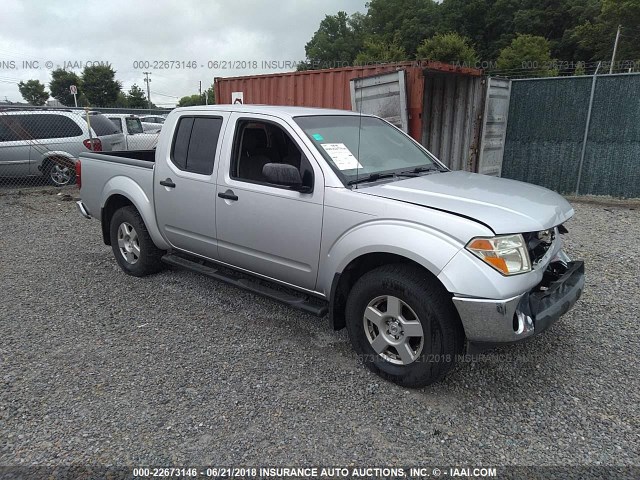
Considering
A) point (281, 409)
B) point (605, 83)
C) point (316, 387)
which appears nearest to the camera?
point (281, 409)

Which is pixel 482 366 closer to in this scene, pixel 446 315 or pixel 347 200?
pixel 446 315

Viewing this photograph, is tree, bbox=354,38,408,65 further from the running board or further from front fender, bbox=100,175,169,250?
the running board

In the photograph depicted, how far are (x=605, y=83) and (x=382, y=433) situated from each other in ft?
29.1

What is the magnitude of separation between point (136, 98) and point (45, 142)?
55196 millimetres

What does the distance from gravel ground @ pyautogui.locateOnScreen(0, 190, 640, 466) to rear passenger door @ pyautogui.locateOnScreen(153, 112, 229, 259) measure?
663 mm

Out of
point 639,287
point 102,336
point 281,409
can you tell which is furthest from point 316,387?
point 639,287

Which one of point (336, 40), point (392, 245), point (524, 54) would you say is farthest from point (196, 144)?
point (336, 40)

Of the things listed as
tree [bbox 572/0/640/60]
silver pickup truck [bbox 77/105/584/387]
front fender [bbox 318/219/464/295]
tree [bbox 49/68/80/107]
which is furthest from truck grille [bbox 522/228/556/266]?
tree [bbox 49/68/80/107]

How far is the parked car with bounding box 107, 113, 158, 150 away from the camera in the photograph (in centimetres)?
1197

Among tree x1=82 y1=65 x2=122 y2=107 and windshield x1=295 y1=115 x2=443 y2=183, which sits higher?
tree x1=82 y1=65 x2=122 y2=107

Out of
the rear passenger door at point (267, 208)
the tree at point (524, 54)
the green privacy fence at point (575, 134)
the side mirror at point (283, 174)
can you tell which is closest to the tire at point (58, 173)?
the rear passenger door at point (267, 208)

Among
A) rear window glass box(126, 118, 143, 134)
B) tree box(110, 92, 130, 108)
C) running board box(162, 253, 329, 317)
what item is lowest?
running board box(162, 253, 329, 317)

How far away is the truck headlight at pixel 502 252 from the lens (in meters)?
2.57

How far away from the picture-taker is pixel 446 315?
2.69 meters
